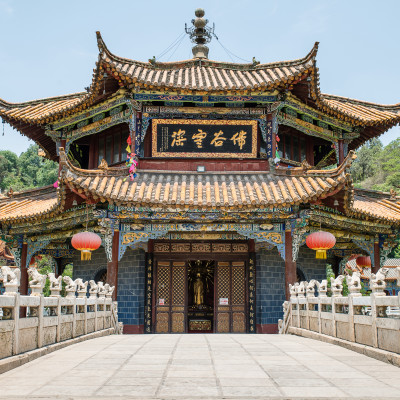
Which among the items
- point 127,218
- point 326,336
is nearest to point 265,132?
point 127,218

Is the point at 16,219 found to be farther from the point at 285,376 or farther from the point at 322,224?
the point at 285,376

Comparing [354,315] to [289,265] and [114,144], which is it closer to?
[289,265]

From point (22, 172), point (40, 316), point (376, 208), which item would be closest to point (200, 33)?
point (376, 208)

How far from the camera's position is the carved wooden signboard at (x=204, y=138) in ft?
44.4

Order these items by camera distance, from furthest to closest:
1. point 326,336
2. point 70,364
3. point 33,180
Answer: point 33,180, point 326,336, point 70,364

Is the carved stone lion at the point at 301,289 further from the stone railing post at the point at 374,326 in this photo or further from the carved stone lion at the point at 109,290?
the carved stone lion at the point at 109,290

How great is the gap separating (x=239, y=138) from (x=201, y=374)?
357 inches

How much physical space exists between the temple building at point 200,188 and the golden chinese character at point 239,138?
0.03 meters

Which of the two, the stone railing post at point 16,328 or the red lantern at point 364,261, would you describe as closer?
the stone railing post at point 16,328

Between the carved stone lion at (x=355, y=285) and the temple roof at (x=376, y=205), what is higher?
the temple roof at (x=376, y=205)

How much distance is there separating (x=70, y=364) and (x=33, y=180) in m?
75.2

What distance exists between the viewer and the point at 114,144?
14891mm

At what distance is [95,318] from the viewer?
10.2m

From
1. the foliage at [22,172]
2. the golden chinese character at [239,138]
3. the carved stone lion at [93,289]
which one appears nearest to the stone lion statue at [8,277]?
the carved stone lion at [93,289]
